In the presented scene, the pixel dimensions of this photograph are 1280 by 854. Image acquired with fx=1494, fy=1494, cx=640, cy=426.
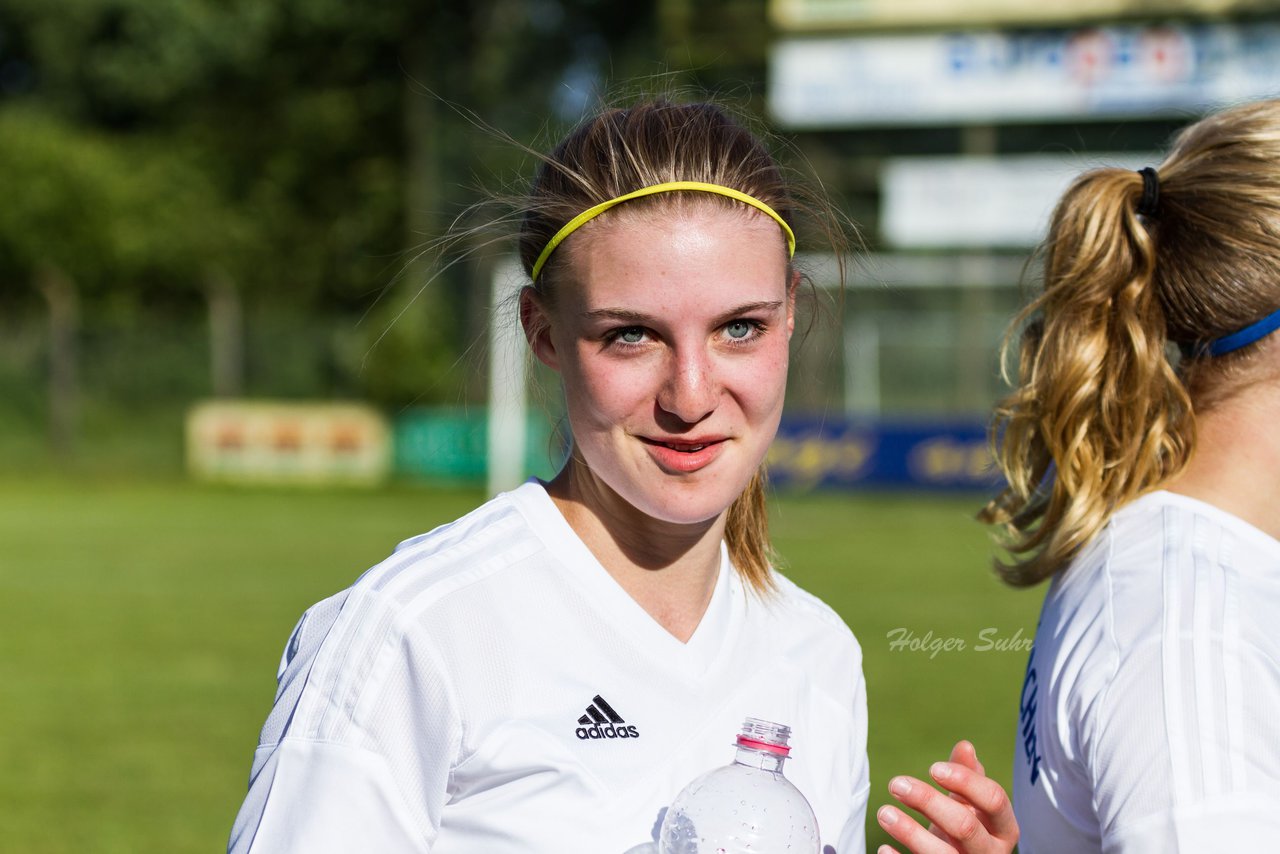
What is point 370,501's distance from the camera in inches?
808

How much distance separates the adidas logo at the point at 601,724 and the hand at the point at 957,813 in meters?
0.34

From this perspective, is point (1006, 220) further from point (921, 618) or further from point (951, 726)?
point (951, 726)

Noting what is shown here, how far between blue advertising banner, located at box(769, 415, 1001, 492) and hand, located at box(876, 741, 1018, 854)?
17.6 meters

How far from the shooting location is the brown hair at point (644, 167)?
1939 millimetres

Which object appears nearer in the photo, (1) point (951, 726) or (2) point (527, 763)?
(2) point (527, 763)

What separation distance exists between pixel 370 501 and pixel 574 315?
1897 centimetres

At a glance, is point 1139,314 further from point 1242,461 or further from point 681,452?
point 681,452

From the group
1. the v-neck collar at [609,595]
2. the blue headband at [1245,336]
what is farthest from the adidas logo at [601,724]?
the blue headband at [1245,336]

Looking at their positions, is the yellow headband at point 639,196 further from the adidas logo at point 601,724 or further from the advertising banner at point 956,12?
the advertising banner at point 956,12

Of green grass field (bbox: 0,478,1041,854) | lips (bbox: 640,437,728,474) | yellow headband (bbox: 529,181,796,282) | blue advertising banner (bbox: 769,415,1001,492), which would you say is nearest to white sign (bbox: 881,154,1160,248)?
blue advertising banner (bbox: 769,415,1001,492)

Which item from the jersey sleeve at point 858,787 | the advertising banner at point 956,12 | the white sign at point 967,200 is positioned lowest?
the white sign at point 967,200

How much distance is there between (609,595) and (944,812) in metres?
0.51

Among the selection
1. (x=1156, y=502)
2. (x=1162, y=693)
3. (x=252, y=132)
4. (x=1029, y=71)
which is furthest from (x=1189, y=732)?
(x=252, y=132)

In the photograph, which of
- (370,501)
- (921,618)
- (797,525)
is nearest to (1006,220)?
(797,525)
